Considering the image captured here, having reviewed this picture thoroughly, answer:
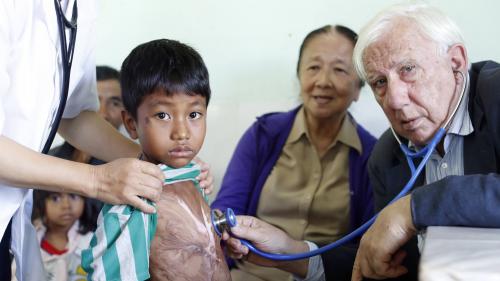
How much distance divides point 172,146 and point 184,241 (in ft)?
0.78

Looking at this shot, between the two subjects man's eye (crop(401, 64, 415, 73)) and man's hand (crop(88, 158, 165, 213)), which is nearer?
man's hand (crop(88, 158, 165, 213))

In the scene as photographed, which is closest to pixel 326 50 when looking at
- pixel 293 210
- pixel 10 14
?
pixel 293 210

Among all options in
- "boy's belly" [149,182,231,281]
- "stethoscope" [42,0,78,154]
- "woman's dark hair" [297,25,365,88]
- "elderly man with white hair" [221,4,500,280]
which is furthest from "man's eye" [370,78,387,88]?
"stethoscope" [42,0,78,154]

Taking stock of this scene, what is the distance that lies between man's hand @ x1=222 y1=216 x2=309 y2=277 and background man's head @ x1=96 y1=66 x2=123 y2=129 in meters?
1.29

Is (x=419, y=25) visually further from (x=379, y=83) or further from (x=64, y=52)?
(x=64, y=52)

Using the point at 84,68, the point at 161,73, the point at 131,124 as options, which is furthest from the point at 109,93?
the point at 161,73

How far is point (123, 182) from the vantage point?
1.25m

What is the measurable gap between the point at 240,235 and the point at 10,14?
0.79 metres

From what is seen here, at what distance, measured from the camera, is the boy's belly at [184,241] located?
144 centimetres

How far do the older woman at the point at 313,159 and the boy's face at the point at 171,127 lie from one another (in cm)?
88

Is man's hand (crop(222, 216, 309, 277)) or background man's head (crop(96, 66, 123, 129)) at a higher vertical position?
background man's head (crop(96, 66, 123, 129))

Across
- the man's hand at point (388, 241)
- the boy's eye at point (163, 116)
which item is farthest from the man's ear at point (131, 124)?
the man's hand at point (388, 241)

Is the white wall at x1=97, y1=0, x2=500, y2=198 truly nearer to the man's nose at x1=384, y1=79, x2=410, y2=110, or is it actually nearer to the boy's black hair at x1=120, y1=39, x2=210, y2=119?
the man's nose at x1=384, y1=79, x2=410, y2=110

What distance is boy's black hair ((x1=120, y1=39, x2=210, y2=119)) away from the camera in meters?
1.45
